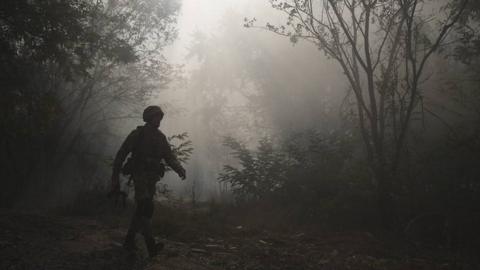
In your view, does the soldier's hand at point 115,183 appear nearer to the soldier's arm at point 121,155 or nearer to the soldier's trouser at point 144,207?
the soldier's arm at point 121,155

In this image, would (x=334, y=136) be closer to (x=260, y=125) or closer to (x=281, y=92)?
(x=281, y=92)

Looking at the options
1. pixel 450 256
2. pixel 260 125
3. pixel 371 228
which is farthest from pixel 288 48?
pixel 450 256

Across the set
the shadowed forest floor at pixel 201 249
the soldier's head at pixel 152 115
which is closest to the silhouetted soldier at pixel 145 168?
the soldier's head at pixel 152 115

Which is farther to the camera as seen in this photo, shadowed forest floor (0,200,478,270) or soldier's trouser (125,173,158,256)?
soldier's trouser (125,173,158,256)

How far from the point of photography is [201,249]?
6.30 m

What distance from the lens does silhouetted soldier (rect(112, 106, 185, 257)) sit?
522 centimetres

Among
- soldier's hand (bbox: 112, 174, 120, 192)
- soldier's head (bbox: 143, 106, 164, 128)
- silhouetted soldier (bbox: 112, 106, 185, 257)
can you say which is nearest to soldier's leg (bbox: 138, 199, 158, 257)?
silhouetted soldier (bbox: 112, 106, 185, 257)

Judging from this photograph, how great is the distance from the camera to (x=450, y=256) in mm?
6586

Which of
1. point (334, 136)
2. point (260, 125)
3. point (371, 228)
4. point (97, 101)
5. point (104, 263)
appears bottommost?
point (104, 263)

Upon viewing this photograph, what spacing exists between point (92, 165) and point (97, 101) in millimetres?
2804

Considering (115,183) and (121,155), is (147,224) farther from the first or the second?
(121,155)

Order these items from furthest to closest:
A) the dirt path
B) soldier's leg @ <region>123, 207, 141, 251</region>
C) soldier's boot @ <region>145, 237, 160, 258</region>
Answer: soldier's leg @ <region>123, 207, 141, 251</region> < soldier's boot @ <region>145, 237, 160, 258</region> < the dirt path

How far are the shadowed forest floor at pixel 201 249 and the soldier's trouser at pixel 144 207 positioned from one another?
27 centimetres

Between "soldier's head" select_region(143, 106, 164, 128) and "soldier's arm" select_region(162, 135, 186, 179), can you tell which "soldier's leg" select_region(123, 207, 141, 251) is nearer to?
"soldier's arm" select_region(162, 135, 186, 179)
